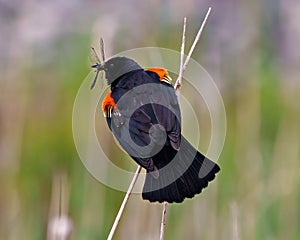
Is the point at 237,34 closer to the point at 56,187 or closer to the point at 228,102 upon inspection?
the point at 228,102

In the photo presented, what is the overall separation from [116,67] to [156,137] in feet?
1.22

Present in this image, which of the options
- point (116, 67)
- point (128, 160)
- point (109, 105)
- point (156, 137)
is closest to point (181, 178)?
point (156, 137)

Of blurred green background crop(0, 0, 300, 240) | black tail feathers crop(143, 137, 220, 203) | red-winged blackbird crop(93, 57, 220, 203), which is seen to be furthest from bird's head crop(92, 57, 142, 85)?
blurred green background crop(0, 0, 300, 240)

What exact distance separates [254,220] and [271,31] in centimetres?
286

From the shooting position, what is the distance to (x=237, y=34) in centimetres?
595

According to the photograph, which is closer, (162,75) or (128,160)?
(162,75)

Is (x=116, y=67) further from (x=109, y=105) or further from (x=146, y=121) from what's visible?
(x=146, y=121)

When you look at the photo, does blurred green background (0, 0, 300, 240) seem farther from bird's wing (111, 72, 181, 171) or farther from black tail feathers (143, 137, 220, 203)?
bird's wing (111, 72, 181, 171)

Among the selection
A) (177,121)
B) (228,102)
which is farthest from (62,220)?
(228,102)

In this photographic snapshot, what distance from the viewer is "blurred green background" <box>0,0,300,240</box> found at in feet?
10.4

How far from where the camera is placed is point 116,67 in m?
2.61

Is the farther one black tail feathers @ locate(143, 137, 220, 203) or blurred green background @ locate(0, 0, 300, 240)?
blurred green background @ locate(0, 0, 300, 240)

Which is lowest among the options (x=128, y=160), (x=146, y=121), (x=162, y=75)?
(x=146, y=121)

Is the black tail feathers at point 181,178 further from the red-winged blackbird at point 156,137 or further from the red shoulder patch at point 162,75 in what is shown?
the red shoulder patch at point 162,75
